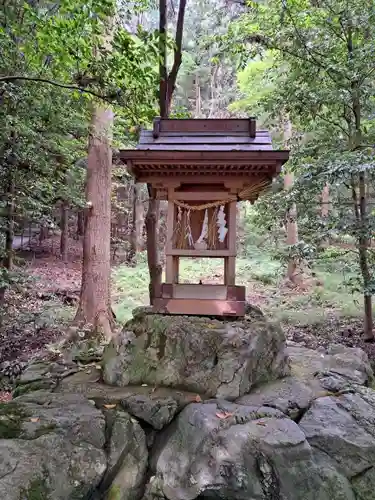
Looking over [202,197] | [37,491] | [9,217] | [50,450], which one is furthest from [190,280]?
[37,491]

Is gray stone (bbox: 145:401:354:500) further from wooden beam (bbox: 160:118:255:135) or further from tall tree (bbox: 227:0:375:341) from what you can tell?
wooden beam (bbox: 160:118:255:135)

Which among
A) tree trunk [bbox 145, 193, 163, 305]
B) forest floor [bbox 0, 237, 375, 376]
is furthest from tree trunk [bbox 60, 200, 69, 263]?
tree trunk [bbox 145, 193, 163, 305]

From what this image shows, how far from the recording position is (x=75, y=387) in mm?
4297

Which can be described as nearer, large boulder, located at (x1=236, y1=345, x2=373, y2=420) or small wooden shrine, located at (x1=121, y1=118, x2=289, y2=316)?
large boulder, located at (x1=236, y1=345, x2=373, y2=420)

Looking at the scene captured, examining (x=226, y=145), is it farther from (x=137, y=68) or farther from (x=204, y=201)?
(x=137, y=68)

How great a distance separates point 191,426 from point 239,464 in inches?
24.1

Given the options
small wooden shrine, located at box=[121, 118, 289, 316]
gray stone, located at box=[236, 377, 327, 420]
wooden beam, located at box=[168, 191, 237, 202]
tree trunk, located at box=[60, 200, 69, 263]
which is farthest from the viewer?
tree trunk, located at box=[60, 200, 69, 263]

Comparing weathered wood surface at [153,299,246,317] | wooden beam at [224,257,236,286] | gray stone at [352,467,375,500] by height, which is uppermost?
wooden beam at [224,257,236,286]

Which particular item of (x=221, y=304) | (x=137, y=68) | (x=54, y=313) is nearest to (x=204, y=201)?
(x=221, y=304)

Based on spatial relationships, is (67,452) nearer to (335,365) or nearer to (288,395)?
(288,395)

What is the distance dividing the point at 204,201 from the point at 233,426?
2671mm

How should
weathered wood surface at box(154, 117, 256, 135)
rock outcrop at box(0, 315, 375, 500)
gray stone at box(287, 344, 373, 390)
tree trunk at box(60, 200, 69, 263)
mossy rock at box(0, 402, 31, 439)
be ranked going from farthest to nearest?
1. tree trunk at box(60, 200, 69, 263)
2. gray stone at box(287, 344, 373, 390)
3. weathered wood surface at box(154, 117, 256, 135)
4. mossy rock at box(0, 402, 31, 439)
5. rock outcrop at box(0, 315, 375, 500)

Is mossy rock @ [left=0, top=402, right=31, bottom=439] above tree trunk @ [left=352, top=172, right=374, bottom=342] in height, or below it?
below

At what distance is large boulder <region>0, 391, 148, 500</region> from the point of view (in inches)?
110
